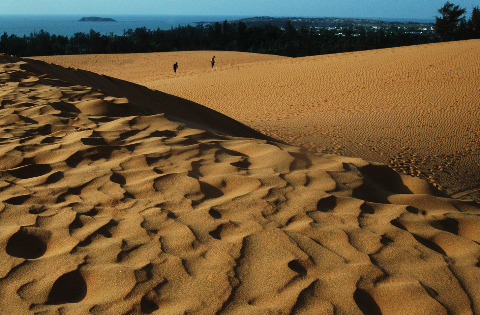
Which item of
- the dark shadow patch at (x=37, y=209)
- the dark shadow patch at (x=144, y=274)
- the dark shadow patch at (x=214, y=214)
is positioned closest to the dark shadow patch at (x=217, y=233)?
the dark shadow patch at (x=214, y=214)

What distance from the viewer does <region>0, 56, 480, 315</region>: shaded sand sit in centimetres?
196

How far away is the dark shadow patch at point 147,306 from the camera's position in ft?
6.09

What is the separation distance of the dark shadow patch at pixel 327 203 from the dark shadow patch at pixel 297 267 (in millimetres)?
663

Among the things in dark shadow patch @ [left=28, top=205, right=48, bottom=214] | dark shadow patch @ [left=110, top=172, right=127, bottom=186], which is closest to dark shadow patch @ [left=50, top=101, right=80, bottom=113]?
dark shadow patch @ [left=110, top=172, right=127, bottom=186]

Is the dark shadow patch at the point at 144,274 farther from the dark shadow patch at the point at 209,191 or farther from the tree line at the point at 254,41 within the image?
the tree line at the point at 254,41

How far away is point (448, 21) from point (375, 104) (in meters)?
34.4

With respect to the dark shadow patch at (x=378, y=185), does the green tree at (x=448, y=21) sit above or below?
above

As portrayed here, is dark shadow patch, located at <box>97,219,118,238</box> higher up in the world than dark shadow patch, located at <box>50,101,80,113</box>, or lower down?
lower down

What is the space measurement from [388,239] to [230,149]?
66.7 inches

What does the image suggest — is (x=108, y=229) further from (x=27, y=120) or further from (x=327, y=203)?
(x=27, y=120)

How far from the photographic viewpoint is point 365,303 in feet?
6.45

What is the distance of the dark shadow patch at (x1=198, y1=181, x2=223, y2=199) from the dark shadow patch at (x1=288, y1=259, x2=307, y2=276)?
881 millimetres

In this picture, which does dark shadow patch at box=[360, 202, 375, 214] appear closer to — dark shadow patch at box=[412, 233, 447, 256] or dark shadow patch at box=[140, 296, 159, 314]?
dark shadow patch at box=[412, 233, 447, 256]

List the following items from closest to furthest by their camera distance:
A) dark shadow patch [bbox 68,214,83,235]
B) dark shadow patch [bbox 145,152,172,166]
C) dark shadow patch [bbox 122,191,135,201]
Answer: dark shadow patch [bbox 68,214,83,235] < dark shadow patch [bbox 122,191,135,201] < dark shadow patch [bbox 145,152,172,166]
